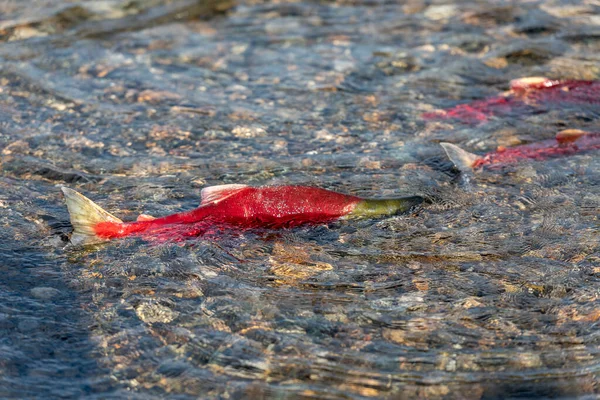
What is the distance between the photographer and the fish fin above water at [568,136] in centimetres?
601

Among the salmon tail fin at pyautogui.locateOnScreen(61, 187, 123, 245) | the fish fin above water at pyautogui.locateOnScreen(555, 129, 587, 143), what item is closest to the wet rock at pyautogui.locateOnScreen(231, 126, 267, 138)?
the salmon tail fin at pyautogui.locateOnScreen(61, 187, 123, 245)

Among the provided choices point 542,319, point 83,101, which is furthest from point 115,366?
point 83,101

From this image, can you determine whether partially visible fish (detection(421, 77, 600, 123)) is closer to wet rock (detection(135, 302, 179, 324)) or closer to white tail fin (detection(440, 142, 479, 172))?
white tail fin (detection(440, 142, 479, 172))

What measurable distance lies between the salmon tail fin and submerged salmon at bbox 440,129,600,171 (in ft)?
7.88

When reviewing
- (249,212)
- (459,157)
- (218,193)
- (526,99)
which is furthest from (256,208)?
(526,99)

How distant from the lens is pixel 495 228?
4906 mm

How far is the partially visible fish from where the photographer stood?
6672 millimetres

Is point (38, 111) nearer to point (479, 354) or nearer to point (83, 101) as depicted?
point (83, 101)

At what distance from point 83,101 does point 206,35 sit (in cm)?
212

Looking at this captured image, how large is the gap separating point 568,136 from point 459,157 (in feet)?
3.24

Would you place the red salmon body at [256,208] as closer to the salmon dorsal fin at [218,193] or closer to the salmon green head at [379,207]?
the salmon dorsal fin at [218,193]

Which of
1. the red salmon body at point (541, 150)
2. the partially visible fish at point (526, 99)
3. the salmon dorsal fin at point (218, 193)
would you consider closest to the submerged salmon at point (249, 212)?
the salmon dorsal fin at point (218, 193)

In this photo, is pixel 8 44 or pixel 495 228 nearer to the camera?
pixel 495 228

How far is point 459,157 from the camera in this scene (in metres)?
5.61
